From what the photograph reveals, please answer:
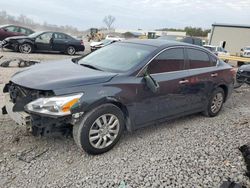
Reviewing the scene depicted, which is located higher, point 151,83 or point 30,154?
point 151,83

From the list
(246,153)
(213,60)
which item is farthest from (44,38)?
(246,153)

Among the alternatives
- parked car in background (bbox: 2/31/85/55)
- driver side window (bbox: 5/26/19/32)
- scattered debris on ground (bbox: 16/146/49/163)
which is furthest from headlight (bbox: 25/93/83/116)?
driver side window (bbox: 5/26/19/32)

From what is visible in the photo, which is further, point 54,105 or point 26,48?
point 26,48

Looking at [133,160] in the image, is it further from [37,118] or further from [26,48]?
[26,48]

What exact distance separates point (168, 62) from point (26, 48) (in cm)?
1204

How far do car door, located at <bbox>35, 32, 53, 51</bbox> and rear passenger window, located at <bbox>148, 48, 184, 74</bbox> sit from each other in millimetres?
12039

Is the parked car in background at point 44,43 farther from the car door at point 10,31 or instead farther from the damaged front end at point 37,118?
the damaged front end at point 37,118

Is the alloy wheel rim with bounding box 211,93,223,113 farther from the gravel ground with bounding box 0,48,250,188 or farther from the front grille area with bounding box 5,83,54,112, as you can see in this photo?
the front grille area with bounding box 5,83,54,112

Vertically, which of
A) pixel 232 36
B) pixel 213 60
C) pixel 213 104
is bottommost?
pixel 213 104

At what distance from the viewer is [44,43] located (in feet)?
51.4

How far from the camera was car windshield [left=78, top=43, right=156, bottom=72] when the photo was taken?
14.1 feet

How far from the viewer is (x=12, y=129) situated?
173 inches

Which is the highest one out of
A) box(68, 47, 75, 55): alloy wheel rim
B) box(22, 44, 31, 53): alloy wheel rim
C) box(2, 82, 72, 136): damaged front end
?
box(2, 82, 72, 136): damaged front end

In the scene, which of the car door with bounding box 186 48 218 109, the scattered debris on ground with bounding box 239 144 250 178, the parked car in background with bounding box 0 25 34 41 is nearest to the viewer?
the scattered debris on ground with bounding box 239 144 250 178
